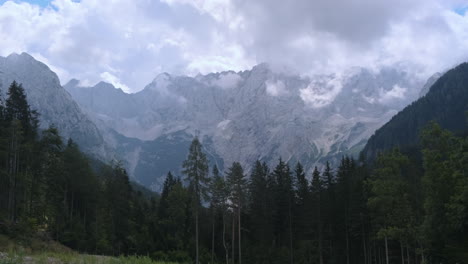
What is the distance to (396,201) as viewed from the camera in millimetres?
39281

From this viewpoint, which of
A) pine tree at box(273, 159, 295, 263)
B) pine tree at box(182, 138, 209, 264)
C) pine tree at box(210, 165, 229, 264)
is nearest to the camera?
pine tree at box(182, 138, 209, 264)

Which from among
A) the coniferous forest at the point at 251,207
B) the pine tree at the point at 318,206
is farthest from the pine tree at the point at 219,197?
the pine tree at the point at 318,206

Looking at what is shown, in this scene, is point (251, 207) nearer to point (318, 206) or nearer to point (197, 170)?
point (318, 206)

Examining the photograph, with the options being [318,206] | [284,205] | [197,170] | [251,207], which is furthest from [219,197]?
[318,206]

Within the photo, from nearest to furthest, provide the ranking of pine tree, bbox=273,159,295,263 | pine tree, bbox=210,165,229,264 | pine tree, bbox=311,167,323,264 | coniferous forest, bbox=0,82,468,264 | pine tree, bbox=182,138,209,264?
1. coniferous forest, bbox=0,82,468,264
2. pine tree, bbox=182,138,209,264
3. pine tree, bbox=311,167,323,264
4. pine tree, bbox=210,165,229,264
5. pine tree, bbox=273,159,295,263

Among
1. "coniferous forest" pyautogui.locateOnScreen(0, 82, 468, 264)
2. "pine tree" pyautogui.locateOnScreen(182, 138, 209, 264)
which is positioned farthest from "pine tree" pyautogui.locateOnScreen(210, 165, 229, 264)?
"pine tree" pyautogui.locateOnScreen(182, 138, 209, 264)

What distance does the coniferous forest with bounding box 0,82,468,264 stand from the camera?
35.6 m

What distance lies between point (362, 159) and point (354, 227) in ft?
81.8

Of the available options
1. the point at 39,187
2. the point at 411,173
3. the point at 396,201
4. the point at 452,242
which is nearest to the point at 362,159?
the point at 411,173

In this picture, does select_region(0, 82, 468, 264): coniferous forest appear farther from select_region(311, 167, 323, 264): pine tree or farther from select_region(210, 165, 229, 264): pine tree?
select_region(210, 165, 229, 264): pine tree

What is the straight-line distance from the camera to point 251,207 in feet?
221

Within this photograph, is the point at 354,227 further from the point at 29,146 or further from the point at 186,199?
the point at 29,146

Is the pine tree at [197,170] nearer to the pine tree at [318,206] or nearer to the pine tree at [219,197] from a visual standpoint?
the pine tree at [219,197]

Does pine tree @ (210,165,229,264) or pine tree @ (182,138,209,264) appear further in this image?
pine tree @ (210,165,229,264)
